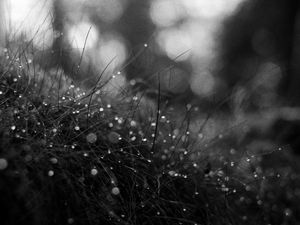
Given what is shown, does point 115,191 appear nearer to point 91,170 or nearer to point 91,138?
point 91,170

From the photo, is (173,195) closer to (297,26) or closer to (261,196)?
(261,196)

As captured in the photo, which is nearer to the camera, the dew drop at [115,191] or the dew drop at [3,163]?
the dew drop at [3,163]

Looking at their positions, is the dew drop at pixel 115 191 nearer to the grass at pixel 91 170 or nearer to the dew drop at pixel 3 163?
the grass at pixel 91 170

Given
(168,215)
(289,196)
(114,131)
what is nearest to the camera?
(168,215)

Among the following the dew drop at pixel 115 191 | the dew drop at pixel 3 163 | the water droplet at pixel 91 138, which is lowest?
the dew drop at pixel 3 163

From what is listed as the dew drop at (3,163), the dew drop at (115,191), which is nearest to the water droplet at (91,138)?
the dew drop at (115,191)

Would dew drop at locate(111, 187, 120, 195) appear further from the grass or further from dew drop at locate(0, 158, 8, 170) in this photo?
dew drop at locate(0, 158, 8, 170)

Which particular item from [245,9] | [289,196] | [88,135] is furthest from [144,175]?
[245,9]

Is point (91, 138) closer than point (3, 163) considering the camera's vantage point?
No

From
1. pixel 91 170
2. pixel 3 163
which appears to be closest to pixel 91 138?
pixel 91 170

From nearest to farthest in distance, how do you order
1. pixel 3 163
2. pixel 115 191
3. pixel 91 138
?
pixel 3 163, pixel 115 191, pixel 91 138

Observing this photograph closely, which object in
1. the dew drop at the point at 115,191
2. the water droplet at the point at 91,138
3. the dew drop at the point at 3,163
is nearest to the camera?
the dew drop at the point at 3,163
